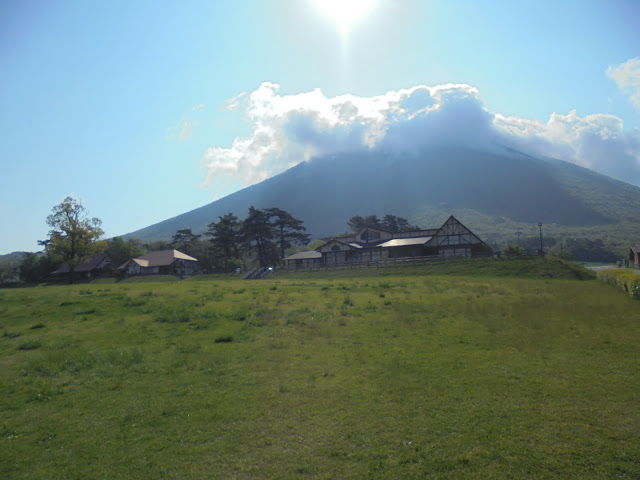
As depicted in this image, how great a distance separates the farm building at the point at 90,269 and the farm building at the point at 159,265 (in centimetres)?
536

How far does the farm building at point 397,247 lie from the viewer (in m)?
60.9

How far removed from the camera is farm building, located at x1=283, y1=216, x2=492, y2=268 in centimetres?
6094

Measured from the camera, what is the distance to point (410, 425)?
21.8ft

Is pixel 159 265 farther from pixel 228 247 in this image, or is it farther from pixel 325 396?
Answer: pixel 325 396

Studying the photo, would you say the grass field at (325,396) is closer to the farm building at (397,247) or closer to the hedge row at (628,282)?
the hedge row at (628,282)

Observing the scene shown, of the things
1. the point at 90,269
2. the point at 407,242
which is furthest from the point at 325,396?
the point at 90,269

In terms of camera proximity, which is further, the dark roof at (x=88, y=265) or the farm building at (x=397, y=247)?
the dark roof at (x=88, y=265)

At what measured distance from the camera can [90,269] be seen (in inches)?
3113

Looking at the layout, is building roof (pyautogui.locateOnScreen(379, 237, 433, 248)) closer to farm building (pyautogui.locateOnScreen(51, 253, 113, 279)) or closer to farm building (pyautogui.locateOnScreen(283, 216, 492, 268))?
farm building (pyautogui.locateOnScreen(283, 216, 492, 268))

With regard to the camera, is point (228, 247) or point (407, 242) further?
point (228, 247)

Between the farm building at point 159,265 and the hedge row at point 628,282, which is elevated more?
the farm building at point 159,265

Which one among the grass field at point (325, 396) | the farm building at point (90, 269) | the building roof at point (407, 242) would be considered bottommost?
the grass field at point (325, 396)

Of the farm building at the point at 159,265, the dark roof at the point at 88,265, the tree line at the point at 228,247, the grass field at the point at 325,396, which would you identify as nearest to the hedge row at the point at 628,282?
the grass field at the point at 325,396

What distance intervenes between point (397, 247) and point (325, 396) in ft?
194
